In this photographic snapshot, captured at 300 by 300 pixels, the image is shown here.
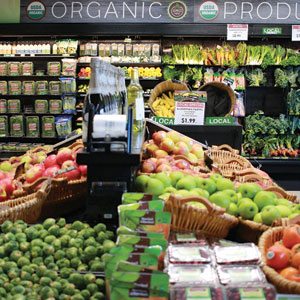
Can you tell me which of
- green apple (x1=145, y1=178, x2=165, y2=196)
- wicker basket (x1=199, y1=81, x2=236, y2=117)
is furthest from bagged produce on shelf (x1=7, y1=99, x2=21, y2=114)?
green apple (x1=145, y1=178, x2=165, y2=196)

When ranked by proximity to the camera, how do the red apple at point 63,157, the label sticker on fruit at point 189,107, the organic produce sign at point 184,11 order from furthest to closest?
the organic produce sign at point 184,11
the label sticker on fruit at point 189,107
the red apple at point 63,157

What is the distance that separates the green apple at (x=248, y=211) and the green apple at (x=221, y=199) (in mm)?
78

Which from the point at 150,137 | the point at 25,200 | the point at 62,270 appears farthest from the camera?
the point at 150,137

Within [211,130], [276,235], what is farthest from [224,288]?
[211,130]

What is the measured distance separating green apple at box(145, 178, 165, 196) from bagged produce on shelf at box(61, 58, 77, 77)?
19.3 ft

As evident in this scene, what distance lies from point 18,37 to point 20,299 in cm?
754

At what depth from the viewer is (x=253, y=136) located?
841 centimetres

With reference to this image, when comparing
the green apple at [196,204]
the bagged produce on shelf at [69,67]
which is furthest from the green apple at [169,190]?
the bagged produce on shelf at [69,67]

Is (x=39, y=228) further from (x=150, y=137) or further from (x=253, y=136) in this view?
(x=253, y=136)

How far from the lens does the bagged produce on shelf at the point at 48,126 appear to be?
8.70 m

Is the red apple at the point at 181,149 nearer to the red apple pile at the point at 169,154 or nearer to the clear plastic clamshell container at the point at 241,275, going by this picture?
the red apple pile at the point at 169,154

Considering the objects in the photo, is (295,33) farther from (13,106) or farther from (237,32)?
(13,106)

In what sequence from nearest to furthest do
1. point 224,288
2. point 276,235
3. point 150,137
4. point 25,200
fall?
point 224,288 → point 276,235 → point 25,200 → point 150,137

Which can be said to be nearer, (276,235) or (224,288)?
(224,288)
